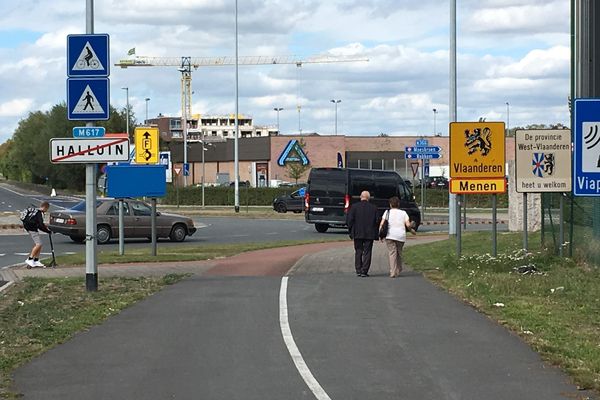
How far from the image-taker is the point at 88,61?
48.8 feet

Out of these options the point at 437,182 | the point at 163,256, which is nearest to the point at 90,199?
the point at 163,256

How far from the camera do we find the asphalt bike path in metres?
8.29

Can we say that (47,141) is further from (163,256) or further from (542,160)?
(542,160)

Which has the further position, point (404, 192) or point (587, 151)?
point (404, 192)

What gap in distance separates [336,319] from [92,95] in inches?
211

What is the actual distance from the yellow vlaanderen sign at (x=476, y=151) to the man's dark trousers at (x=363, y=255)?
2617mm

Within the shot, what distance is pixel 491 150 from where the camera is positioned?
1989 centimetres

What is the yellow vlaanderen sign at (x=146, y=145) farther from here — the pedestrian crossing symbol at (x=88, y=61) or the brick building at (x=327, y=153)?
the brick building at (x=327, y=153)

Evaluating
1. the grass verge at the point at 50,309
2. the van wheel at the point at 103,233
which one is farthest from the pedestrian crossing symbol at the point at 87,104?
the van wheel at the point at 103,233

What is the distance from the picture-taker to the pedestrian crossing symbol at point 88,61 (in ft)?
48.7

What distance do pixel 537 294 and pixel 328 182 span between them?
70.0 feet

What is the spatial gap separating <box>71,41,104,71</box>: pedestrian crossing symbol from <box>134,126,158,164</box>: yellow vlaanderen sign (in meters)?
9.86

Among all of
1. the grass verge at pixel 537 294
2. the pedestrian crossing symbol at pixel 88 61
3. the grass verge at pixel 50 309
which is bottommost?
the grass verge at pixel 50 309

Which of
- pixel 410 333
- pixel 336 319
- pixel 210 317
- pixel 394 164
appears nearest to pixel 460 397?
pixel 410 333
